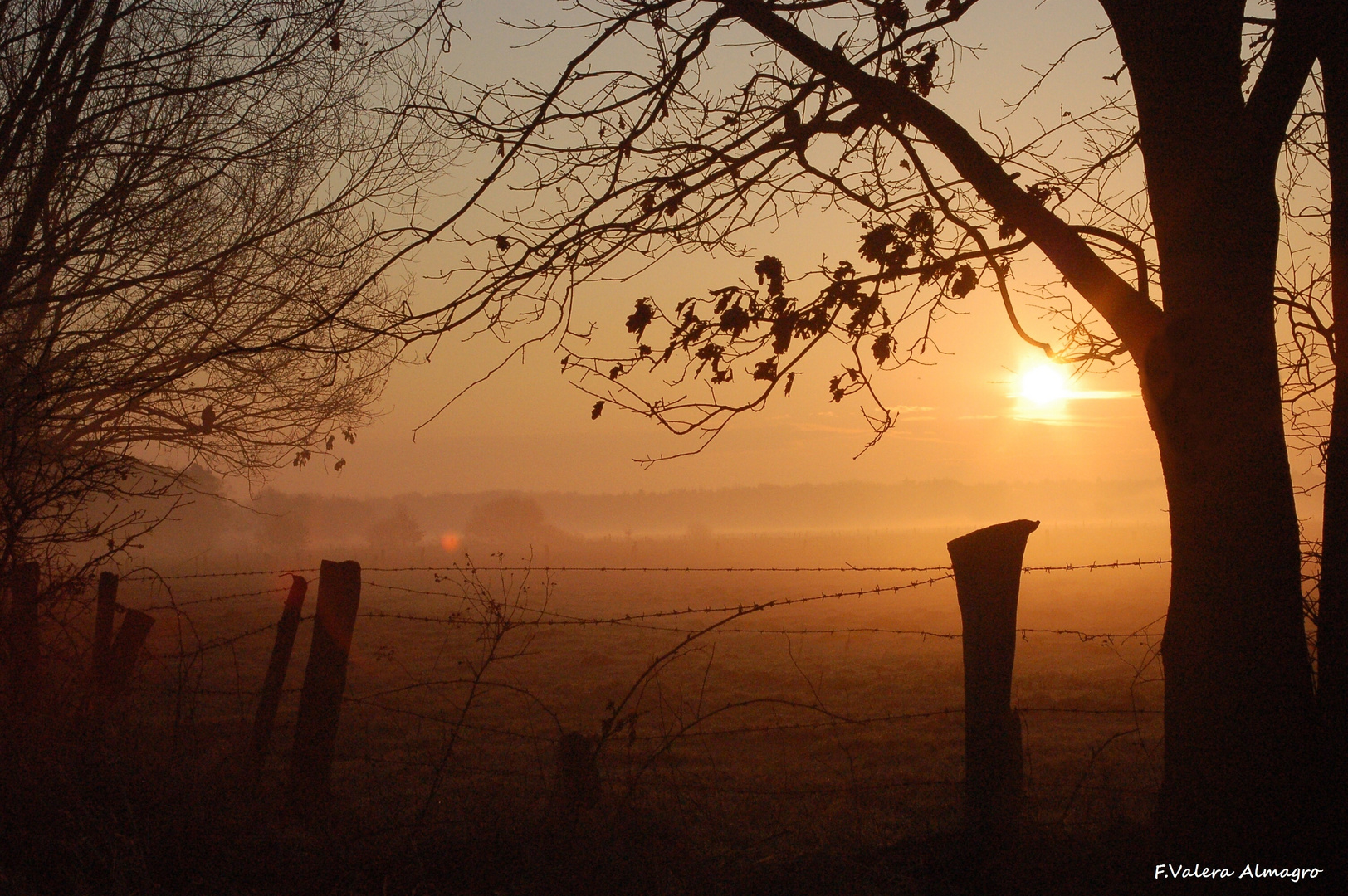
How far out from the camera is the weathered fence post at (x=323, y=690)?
4961 mm

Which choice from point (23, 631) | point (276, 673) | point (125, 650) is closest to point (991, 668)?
point (276, 673)

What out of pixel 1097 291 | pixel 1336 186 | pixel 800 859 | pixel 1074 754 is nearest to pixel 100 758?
pixel 800 859

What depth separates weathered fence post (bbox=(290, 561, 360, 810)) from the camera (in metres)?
4.96

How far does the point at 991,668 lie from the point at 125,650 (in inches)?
201

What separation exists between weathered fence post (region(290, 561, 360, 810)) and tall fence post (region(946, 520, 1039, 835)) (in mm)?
3144

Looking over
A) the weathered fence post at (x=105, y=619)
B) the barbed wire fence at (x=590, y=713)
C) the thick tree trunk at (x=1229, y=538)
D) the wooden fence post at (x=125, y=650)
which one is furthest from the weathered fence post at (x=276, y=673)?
the thick tree trunk at (x=1229, y=538)

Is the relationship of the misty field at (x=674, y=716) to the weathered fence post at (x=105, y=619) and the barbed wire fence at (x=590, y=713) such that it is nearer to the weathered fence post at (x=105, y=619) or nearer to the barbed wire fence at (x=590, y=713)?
the barbed wire fence at (x=590, y=713)

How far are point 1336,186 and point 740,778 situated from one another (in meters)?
5.78

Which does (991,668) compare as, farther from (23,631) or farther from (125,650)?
(23,631)

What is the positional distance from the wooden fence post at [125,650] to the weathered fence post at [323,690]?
1.47m

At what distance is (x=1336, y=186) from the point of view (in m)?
4.01

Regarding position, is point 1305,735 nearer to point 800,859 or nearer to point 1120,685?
point 800,859

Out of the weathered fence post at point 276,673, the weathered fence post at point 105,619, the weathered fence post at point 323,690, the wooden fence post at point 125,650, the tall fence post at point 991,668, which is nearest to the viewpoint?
the tall fence post at point 991,668

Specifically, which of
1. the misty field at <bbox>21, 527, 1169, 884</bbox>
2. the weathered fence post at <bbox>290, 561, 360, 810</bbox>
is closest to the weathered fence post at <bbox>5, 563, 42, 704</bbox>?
the misty field at <bbox>21, 527, 1169, 884</bbox>
